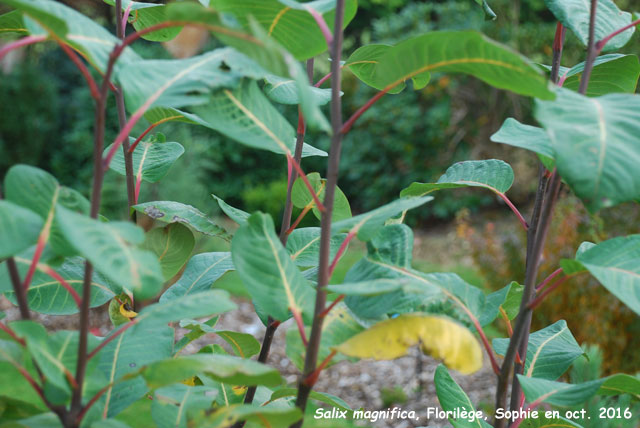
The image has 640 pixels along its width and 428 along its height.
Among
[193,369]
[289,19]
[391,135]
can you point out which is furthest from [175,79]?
[391,135]

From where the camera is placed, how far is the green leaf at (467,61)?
0.60 m

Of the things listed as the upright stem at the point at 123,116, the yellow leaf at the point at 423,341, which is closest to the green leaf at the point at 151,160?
the upright stem at the point at 123,116

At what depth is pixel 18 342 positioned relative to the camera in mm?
681

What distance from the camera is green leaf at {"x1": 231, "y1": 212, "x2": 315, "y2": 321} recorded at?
69 centimetres

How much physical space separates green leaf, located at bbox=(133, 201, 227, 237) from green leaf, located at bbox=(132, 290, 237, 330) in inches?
12.6

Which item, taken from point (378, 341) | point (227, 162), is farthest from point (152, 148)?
point (227, 162)

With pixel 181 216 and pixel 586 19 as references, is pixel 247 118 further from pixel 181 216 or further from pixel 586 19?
pixel 586 19

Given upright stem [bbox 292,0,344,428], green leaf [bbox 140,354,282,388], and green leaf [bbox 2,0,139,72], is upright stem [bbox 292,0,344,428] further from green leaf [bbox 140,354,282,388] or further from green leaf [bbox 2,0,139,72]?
green leaf [bbox 2,0,139,72]

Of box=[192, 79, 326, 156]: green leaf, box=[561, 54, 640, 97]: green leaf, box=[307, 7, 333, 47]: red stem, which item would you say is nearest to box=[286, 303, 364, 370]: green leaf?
box=[192, 79, 326, 156]: green leaf

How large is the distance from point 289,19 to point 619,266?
0.52m

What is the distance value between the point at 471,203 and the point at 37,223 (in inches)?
289

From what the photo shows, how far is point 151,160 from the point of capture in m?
1.12

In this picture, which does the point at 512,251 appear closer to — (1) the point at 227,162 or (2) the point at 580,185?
(2) the point at 580,185

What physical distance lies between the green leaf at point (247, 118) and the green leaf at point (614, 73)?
554mm
